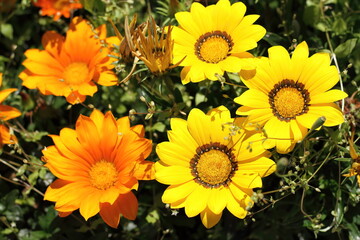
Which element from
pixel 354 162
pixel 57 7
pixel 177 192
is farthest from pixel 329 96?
pixel 57 7

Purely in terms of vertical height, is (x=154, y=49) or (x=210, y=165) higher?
(x=154, y=49)

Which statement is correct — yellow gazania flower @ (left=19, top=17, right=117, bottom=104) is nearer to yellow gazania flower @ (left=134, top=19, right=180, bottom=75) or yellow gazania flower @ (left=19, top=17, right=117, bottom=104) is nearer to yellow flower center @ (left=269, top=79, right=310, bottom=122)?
yellow gazania flower @ (left=134, top=19, right=180, bottom=75)

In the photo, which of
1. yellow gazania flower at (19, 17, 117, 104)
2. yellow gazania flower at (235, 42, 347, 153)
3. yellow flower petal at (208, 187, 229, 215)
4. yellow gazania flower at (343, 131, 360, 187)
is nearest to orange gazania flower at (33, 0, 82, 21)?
yellow gazania flower at (19, 17, 117, 104)

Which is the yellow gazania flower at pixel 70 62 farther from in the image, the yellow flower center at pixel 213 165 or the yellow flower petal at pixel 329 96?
the yellow flower petal at pixel 329 96

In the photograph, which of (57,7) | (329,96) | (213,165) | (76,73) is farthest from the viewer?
(57,7)

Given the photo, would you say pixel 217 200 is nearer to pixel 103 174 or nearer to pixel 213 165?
pixel 213 165

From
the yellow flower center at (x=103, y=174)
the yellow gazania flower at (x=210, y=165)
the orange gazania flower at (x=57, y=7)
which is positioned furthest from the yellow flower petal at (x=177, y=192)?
the orange gazania flower at (x=57, y=7)

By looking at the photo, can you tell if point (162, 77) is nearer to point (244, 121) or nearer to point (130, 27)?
point (130, 27)
